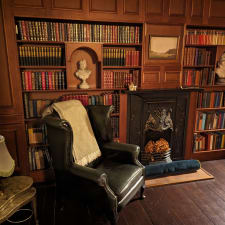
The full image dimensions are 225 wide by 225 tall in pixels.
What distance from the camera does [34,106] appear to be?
2541 mm

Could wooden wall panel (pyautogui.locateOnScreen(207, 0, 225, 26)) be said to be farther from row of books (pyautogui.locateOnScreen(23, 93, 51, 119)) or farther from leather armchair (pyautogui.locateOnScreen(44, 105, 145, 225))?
row of books (pyautogui.locateOnScreen(23, 93, 51, 119))

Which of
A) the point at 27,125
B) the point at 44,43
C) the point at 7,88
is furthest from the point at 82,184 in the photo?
the point at 44,43

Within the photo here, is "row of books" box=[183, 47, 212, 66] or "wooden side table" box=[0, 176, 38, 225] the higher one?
"row of books" box=[183, 47, 212, 66]

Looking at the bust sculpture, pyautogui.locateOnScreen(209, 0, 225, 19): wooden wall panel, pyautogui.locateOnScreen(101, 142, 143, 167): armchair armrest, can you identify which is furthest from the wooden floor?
pyautogui.locateOnScreen(209, 0, 225, 19): wooden wall panel

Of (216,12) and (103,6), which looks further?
(216,12)

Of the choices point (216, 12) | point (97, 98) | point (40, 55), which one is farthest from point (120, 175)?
point (216, 12)

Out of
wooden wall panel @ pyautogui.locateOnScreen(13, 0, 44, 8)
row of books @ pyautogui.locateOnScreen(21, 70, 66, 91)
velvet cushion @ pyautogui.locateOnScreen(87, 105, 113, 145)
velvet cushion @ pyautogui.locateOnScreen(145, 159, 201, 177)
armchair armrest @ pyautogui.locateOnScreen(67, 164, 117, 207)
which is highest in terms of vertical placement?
wooden wall panel @ pyautogui.locateOnScreen(13, 0, 44, 8)

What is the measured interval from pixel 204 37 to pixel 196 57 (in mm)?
289

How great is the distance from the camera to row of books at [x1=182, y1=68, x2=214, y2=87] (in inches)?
119

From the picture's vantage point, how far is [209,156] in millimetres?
3328

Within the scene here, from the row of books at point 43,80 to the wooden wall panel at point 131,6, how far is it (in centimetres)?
112

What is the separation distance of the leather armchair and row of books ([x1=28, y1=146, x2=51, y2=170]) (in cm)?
70

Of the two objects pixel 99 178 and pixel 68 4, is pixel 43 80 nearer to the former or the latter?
pixel 68 4

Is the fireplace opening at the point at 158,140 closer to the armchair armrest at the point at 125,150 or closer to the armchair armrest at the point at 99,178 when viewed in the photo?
the armchair armrest at the point at 125,150
